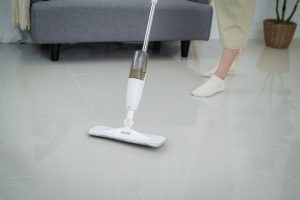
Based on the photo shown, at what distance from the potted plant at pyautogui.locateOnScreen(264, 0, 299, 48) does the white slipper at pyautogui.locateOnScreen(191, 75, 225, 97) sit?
48.0 inches

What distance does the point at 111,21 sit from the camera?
7.73 feet

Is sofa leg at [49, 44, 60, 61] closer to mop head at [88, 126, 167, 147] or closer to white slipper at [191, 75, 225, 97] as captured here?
white slipper at [191, 75, 225, 97]

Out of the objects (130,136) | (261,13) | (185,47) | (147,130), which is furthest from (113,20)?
(261,13)

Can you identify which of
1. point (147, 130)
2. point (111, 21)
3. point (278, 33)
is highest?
point (111, 21)

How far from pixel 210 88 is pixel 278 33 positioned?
4.24 ft

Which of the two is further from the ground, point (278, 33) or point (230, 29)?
point (230, 29)

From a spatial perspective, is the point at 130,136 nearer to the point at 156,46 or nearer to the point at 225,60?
the point at 225,60

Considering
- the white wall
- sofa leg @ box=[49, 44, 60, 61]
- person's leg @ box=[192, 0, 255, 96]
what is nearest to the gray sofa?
sofa leg @ box=[49, 44, 60, 61]

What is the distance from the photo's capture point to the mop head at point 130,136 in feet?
4.78

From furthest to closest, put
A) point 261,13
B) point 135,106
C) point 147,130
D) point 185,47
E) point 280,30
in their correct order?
1. point 261,13
2. point 280,30
3. point 185,47
4. point 147,130
5. point 135,106

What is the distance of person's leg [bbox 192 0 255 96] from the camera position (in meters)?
1.95

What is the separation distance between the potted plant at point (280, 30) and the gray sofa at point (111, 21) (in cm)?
72

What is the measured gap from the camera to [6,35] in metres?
2.67

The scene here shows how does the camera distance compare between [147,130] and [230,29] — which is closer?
[147,130]
